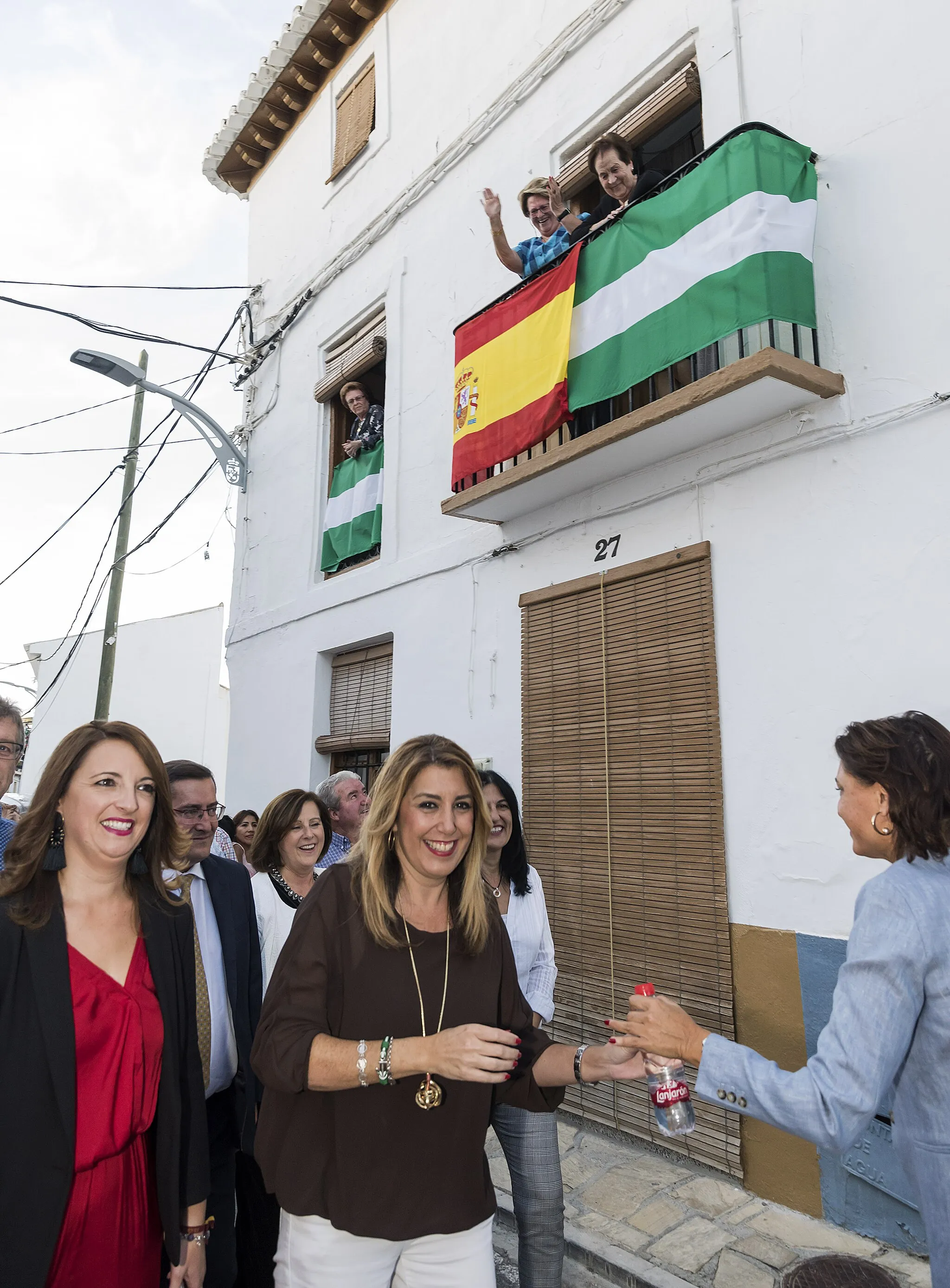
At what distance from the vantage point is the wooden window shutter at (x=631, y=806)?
4.48 meters

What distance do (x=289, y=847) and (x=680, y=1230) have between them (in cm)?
240

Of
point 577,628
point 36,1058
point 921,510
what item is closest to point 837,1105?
point 36,1058

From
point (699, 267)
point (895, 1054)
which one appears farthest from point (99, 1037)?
point (699, 267)

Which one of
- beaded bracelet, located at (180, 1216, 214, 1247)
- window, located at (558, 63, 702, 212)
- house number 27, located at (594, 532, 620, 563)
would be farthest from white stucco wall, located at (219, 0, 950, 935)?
beaded bracelet, located at (180, 1216, 214, 1247)

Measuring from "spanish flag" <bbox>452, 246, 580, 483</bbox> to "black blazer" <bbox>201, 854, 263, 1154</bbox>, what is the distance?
3.44 meters

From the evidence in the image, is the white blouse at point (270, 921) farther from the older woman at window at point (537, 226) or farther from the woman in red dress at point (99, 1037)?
the older woman at window at point (537, 226)

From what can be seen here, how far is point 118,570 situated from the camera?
11258mm

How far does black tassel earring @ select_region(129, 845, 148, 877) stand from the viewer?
7.53 ft

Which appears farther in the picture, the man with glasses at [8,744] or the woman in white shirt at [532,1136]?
the man with glasses at [8,744]

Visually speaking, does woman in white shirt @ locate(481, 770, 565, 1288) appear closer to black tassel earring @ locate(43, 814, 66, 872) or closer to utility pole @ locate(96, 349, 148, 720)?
black tassel earring @ locate(43, 814, 66, 872)

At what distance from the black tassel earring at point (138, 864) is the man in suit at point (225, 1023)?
15.4 inches

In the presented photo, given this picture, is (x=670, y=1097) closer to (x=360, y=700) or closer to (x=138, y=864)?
(x=138, y=864)

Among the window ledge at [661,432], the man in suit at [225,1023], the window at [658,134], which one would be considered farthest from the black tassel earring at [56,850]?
the window at [658,134]

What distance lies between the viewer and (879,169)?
425cm
